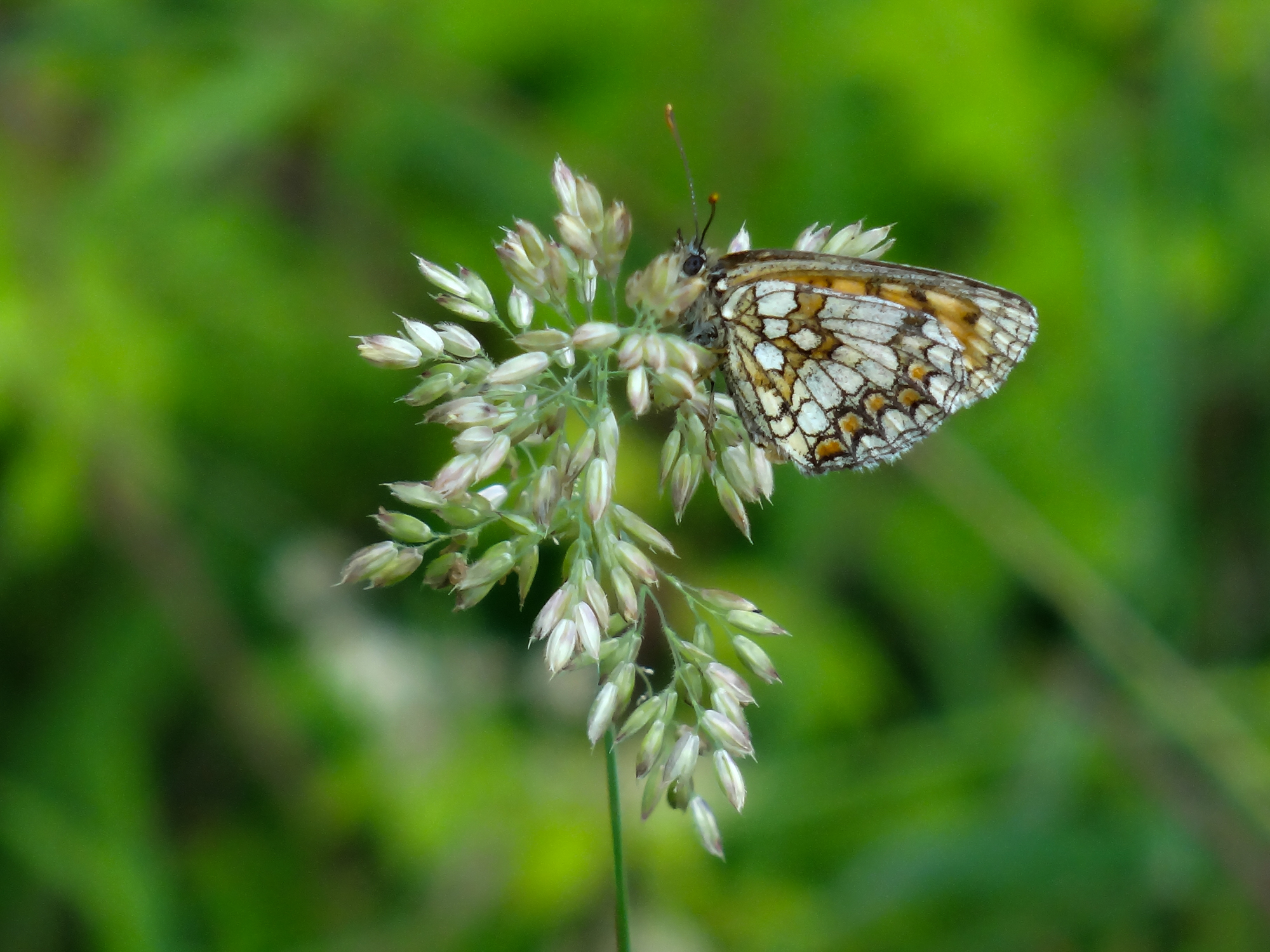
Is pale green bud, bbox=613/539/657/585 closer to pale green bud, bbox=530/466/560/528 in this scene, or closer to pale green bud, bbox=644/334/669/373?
pale green bud, bbox=530/466/560/528

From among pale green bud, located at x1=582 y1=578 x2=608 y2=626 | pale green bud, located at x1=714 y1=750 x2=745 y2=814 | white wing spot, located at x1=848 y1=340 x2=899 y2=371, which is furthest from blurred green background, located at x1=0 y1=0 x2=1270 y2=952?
pale green bud, located at x1=582 y1=578 x2=608 y2=626

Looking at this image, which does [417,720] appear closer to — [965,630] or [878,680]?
[878,680]

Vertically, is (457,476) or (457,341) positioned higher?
(457,341)

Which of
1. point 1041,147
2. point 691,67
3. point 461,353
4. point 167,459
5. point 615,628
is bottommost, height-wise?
point 615,628

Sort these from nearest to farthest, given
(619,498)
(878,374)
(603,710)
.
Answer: (603,710)
(878,374)
(619,498)

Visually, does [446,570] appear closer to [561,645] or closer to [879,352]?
[561,645]

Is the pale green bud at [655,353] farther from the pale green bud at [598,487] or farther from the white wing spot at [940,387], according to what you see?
the white wing spot at [940,387]

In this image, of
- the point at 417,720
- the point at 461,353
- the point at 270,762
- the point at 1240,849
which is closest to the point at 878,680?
the point at 1240,849

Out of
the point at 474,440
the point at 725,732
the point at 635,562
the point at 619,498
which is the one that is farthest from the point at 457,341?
the point at 619,498
